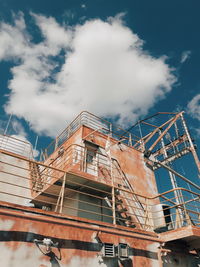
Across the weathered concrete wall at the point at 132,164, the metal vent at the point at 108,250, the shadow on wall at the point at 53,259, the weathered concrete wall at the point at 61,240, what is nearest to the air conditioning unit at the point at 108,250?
the metal vent at the point at 108,250

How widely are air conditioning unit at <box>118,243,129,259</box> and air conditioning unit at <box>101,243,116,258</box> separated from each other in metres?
0.25

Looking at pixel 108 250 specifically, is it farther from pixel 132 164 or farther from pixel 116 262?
pixel 132 164

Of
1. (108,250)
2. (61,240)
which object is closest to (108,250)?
(108,250)

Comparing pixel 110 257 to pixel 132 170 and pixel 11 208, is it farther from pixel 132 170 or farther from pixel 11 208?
pixel 132 170

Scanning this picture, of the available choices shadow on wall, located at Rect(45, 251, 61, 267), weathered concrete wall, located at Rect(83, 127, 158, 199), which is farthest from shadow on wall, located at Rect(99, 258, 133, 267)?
weathered concrete wall, located at Rect(83, 127, 158, 199)

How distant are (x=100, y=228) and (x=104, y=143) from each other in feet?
22.6

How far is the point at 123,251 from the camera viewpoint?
644 cm

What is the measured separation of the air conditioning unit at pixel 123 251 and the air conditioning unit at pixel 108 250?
252 mm

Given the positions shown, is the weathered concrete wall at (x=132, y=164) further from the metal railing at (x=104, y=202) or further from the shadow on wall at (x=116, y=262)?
the shadow on wall at (x=116, y=262)

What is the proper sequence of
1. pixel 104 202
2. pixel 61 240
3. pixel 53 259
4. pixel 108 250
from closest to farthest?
1. pixel 53 259
2. pixel 61 240
3. pixel 108 250
4. pixel 104 202

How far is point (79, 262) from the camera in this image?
5.54 meters

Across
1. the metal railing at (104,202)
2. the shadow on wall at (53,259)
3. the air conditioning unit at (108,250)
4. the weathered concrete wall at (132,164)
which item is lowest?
the shadow on wall at (53,259)

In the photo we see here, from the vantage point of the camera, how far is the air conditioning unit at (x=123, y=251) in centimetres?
633

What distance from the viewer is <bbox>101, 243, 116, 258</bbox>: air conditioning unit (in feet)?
19.9
